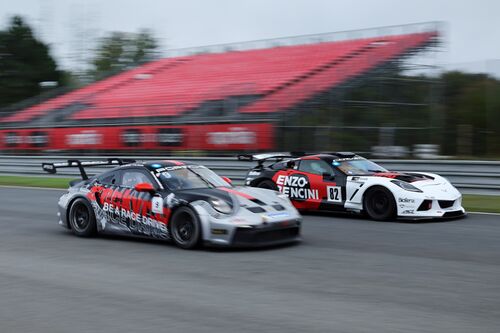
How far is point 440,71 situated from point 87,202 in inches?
509

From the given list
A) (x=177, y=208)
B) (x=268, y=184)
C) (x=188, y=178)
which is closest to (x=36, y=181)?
(x=268, y=184)

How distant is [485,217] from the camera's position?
12023 mm

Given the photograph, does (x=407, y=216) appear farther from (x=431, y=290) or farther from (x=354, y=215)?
(x=431, y=290)

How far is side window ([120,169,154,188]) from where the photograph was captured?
Result: 9.82 metres

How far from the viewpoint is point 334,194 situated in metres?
12.5

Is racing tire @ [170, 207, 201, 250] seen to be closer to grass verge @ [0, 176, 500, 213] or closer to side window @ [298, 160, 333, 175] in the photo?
side window @ [298, 160, 333, 175]

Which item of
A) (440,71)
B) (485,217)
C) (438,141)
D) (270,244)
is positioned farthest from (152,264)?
(440,71)

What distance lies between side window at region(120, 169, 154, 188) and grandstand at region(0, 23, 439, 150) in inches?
377

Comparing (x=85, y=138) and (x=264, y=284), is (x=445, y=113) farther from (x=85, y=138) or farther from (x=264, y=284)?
(x=85, y=138)

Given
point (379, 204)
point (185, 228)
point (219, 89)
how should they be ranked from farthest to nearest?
point (219, 89)
point (379, 204)
point (185, 228)

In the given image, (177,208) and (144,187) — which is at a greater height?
(144,187)

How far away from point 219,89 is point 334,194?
44.5ft

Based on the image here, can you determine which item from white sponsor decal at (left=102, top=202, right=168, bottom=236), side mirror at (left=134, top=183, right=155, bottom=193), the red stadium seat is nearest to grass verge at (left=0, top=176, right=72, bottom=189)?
the red stadium seat

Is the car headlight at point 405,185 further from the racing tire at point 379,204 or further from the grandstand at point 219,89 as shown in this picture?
the grandstand at point 219,89
